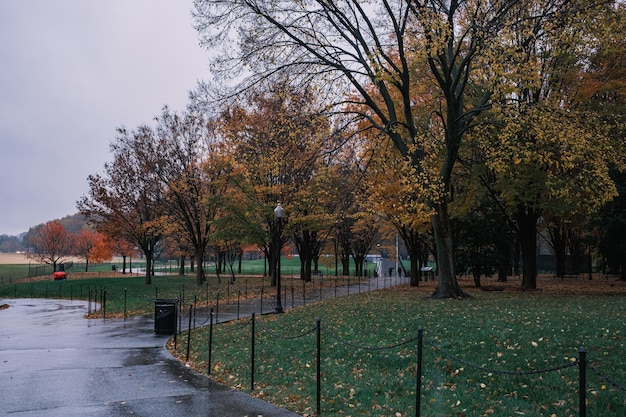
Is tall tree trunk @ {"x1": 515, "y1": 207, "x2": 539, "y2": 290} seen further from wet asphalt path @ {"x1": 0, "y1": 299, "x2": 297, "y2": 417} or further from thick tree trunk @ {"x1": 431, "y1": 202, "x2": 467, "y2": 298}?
wet asphalt path @ {"x1": 0, "y1": 299, "x2": 297, "y2": 417}

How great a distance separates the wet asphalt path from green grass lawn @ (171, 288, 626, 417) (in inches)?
27.8

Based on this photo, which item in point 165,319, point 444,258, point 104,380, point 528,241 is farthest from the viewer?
point 528,241

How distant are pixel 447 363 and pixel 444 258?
11.7m

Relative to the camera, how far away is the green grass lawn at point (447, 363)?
6973mm

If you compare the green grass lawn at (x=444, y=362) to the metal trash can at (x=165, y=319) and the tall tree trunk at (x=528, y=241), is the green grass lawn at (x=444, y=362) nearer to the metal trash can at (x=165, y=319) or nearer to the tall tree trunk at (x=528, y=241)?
the metal trash can at (x=165, y=319)

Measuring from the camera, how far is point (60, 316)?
2142cm

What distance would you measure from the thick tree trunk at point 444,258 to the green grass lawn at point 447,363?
5700 mm

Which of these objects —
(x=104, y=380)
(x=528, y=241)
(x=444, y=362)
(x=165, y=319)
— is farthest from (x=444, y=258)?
(x=104, y=380)

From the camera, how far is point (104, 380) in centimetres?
956

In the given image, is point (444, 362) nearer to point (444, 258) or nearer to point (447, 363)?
point (447, 363)

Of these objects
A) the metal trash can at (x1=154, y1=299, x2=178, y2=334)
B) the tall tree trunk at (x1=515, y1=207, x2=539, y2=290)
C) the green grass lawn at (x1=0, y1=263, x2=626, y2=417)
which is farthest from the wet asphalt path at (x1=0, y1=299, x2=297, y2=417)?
A: the tall tree trunk at (x1=515, y1=207, x2=539, y2=290)

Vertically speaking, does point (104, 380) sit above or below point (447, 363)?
below

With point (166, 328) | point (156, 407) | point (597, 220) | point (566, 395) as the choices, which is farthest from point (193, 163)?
point (566, 395)

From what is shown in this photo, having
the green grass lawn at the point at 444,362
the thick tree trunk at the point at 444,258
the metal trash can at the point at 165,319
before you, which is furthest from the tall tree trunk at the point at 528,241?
the metal trash can at the point at 165,319
